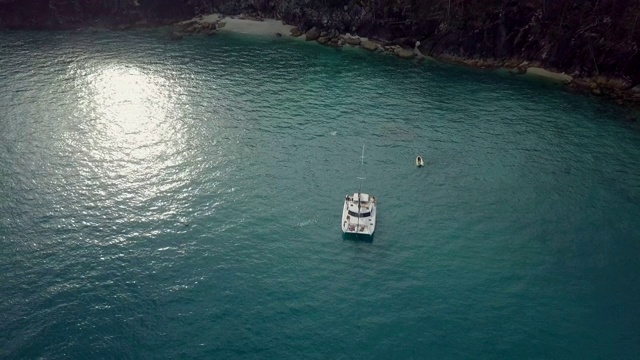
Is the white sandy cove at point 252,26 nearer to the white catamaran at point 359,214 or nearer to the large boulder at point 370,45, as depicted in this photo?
the large boulder at point 370,45

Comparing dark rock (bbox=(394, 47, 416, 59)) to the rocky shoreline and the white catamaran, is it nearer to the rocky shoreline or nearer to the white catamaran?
the rocky shoreline

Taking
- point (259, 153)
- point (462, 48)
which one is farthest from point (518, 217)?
point (462, 48)

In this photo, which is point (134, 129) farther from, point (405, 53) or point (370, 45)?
point (405, 53)

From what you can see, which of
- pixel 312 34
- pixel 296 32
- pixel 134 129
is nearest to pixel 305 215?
pixel 134 129

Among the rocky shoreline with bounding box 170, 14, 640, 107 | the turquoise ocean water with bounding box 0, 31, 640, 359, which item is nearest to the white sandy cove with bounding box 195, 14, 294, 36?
the rocky shoreline with bounding box 170, 14, 640, 107

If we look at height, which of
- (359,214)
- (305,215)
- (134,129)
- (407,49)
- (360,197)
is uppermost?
(407,49)

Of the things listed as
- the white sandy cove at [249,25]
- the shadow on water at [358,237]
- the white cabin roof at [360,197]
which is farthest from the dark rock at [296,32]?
the shadow on water at [358,237]
